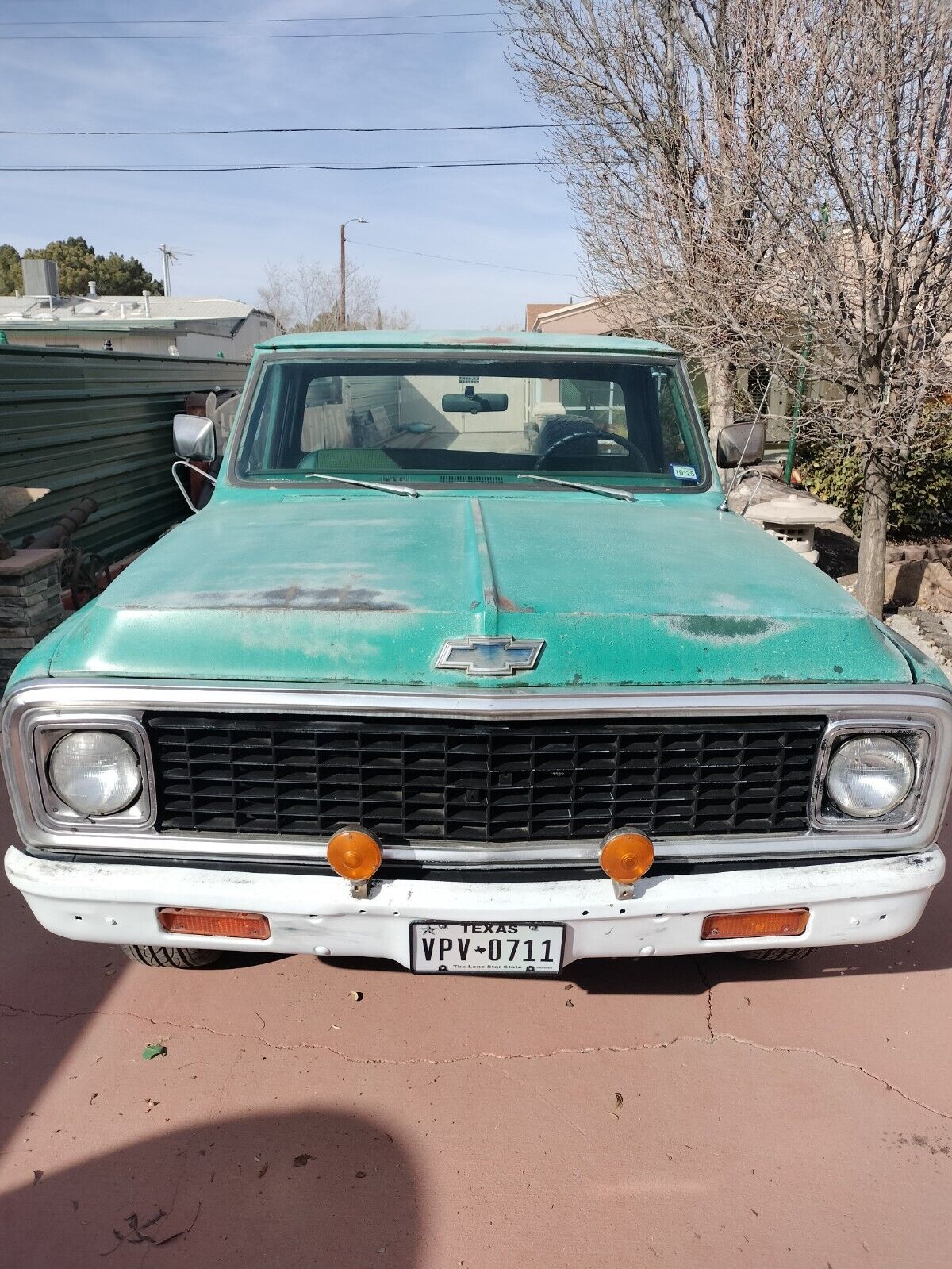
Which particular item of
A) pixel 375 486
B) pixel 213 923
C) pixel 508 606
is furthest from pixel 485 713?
pixel 375 486

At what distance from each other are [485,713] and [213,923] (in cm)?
85

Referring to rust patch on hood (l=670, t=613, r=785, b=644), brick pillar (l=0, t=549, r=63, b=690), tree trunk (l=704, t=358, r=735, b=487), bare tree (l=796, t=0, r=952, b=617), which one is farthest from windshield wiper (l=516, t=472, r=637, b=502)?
tree trunk (l=704, t=358, r=735, b=487)

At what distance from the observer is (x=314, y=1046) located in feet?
8.45

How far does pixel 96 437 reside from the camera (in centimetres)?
736

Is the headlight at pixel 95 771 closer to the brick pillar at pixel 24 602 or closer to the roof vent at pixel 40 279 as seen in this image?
the brick pillar at pixel 24 602

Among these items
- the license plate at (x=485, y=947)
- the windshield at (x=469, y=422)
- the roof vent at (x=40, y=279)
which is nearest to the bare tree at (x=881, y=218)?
the windshield at (x=469, y=422)

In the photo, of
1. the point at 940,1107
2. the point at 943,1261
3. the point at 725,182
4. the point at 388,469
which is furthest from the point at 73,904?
the point at 725,182

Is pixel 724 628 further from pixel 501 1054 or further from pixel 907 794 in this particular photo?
pixel 501 1054

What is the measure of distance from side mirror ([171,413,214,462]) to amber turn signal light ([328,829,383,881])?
2.12 meters

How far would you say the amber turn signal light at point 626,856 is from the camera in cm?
204

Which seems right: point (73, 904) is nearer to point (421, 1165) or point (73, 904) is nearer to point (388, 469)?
point (421, 1165)

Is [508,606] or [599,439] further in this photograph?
[599,439]

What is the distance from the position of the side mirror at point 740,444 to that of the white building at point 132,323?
12.5 meters

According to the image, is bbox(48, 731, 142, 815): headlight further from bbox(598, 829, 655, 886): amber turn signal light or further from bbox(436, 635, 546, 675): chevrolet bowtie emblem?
bbox(598, 829, 655, 886): amber turn signal light
